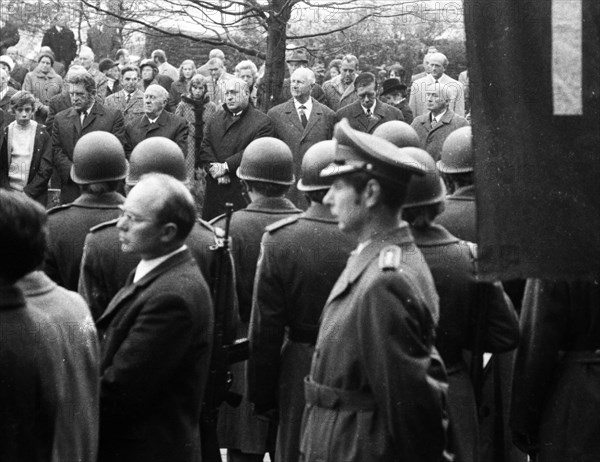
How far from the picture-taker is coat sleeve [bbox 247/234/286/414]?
6.28m

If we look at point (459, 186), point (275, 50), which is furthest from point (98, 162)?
point (275, 50)

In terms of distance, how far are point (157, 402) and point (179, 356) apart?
0.20 m

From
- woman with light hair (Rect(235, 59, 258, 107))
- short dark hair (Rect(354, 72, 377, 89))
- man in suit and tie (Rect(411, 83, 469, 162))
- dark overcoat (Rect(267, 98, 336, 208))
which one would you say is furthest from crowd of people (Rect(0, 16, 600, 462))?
woman with light hair (Rect(235, 59, 258, 107))

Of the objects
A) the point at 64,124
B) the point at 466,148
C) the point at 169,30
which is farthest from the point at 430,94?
the point at 466,148

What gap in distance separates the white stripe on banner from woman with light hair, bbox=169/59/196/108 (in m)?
12.1

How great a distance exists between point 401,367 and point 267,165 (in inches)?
134

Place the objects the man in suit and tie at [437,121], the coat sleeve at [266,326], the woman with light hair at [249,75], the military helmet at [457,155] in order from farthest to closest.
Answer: the woman with light hair at [249,75]
the man in suit and tie at [437,121]
the military helmet at [457,155]
the coat sleeve at [266,326]

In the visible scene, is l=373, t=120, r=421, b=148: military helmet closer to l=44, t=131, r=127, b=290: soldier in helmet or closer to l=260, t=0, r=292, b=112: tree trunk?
l=44, t=131, r=127, b=290: soldier in helmet

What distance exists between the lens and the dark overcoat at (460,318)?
19.0 feet

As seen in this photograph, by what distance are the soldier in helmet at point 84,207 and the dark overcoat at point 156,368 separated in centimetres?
202

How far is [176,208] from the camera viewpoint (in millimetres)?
5223

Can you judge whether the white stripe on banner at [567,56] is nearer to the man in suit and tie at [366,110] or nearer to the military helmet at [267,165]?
the military helmet at [267,165]

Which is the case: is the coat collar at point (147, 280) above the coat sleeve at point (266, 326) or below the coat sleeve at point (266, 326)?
above

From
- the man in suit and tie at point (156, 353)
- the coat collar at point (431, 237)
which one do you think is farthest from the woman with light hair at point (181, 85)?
the man in suit and tie at point (156, 353)
